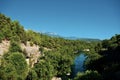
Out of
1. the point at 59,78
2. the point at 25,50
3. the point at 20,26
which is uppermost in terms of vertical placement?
the point at 20,26

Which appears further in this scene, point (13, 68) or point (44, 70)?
point (44, 70)

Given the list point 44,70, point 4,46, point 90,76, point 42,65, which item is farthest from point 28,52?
point 90,76

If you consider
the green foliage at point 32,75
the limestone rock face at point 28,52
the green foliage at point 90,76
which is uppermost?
the limestone rock face at point 28,52

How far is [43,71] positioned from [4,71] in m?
12.4

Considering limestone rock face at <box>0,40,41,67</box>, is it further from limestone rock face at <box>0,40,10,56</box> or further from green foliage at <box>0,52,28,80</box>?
green foliage at <box>0,52,28,80</box>

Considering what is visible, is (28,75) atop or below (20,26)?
below

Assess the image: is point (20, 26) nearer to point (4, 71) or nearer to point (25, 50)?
point (25, 50)

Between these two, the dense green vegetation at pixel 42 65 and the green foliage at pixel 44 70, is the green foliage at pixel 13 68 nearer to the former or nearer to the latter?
the dense green vegetation at pixel 42 65

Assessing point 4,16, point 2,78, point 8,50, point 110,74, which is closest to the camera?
point 110,74

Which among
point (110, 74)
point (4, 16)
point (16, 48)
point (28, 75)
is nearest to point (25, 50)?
point (16, 48)

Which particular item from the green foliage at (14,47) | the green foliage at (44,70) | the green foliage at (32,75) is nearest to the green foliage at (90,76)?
the green foliage at (32,75)

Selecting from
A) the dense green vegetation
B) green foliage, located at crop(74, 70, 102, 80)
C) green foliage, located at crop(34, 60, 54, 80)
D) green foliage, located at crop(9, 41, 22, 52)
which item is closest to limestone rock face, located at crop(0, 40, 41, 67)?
green foliage, located at crop(9, 41, 22, 52)

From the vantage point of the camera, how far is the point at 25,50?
3812 inches

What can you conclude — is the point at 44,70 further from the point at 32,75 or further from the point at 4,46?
the point at 4,46
